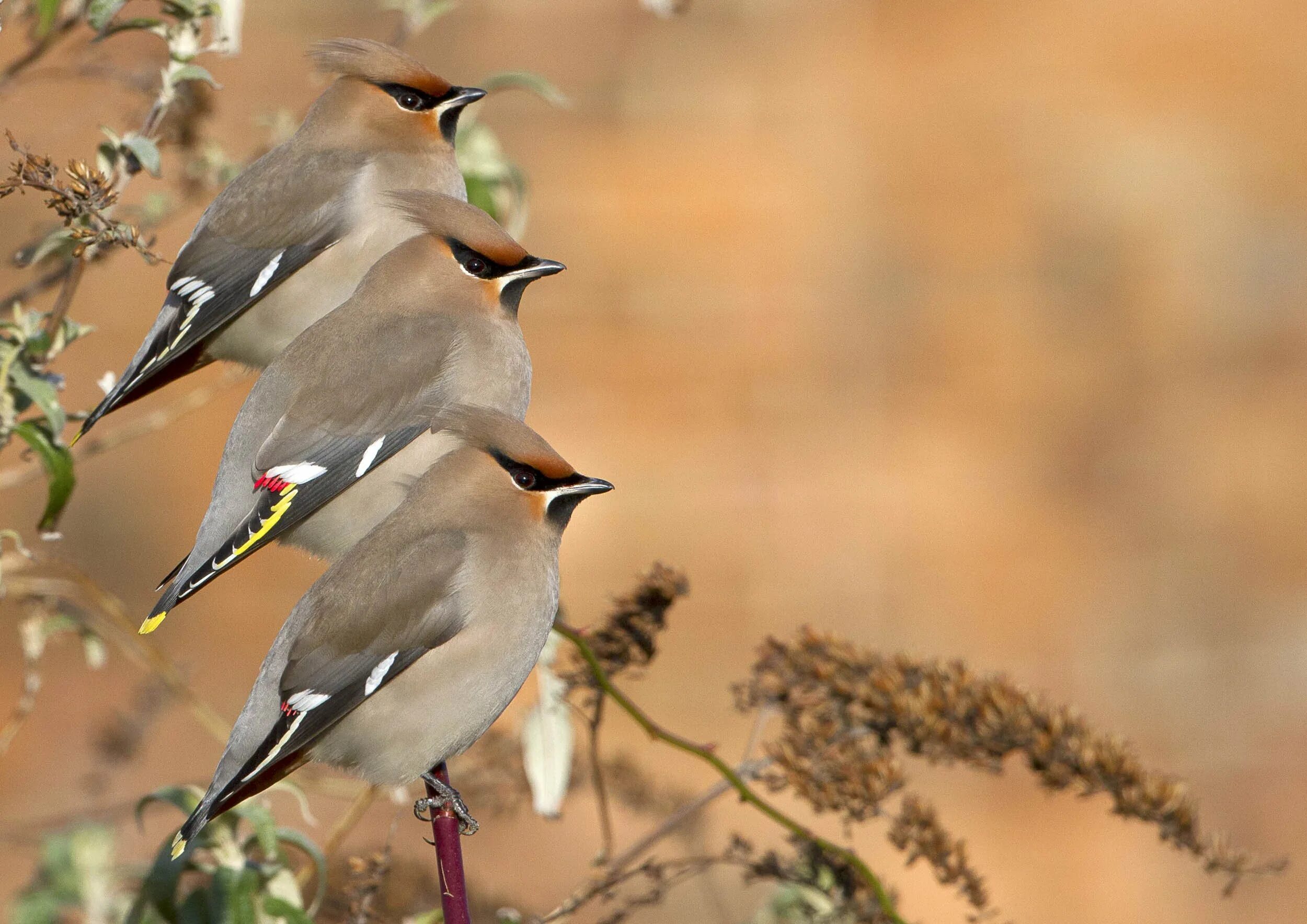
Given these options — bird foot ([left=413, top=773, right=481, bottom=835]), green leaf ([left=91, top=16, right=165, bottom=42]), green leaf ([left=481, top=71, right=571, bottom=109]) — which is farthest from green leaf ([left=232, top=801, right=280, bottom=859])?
green leaf ([left=481, top=71, right=571, bottom=109])

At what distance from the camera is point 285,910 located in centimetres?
185

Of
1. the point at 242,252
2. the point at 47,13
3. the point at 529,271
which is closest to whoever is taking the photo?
the point at 529,271

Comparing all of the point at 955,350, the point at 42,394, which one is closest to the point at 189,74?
the point at 42,394

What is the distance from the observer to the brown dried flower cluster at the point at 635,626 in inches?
77.1

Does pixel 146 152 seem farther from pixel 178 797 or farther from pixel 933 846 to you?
pixel 933 846

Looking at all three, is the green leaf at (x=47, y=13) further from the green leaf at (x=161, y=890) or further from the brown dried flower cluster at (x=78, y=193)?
the green leaf at (x=161, y=890)

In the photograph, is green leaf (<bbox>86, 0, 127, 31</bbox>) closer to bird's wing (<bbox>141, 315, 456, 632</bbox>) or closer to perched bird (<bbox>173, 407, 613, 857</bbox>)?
bird's wing (<bbox>141, 315, 456, 632</bbox>)

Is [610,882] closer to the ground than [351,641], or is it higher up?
closer to the ground

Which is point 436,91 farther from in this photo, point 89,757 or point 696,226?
point 696,226

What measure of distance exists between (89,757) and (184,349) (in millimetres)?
4546

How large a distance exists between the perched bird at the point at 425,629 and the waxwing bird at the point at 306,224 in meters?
0.31

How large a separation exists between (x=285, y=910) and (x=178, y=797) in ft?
0.65

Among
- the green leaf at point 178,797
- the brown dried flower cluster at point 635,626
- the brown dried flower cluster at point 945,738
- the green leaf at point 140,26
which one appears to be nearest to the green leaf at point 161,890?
the green leaf at point 178,797

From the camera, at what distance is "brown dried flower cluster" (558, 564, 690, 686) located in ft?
6.42
